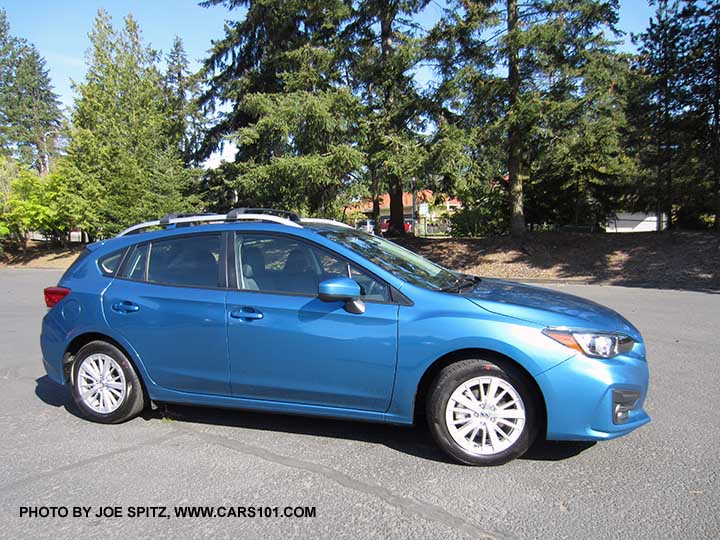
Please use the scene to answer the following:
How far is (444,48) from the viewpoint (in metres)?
17.5

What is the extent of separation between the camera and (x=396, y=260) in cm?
418

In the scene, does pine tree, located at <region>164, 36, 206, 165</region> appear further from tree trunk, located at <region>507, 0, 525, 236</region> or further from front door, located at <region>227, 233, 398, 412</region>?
front door, located at <region>227, 233, 398, 412</region>

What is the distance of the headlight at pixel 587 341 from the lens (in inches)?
129

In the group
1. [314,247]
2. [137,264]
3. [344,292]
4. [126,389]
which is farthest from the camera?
[137,264]

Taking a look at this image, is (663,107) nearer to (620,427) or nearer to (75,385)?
(620,427)

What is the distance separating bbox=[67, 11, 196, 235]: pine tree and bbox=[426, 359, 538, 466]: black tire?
79.2ft

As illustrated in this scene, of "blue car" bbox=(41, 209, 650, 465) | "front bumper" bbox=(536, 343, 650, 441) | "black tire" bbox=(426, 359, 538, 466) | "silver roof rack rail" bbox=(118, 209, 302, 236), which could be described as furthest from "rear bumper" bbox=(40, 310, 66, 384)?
"front bumper" bbox=(536, 343, 650, 441)

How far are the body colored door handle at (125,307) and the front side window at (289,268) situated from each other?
92 cm

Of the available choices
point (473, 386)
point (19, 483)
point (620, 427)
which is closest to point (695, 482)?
point (620, 427)

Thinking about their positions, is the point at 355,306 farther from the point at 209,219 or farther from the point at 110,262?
the point at 110,262

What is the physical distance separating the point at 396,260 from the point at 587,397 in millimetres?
1675

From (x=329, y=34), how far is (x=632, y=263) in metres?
14.3

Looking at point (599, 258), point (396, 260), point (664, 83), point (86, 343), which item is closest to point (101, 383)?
point (86, 343)

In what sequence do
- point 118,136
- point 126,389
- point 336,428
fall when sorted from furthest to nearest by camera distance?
point 118,136 → point 126,389 → point 336,428
